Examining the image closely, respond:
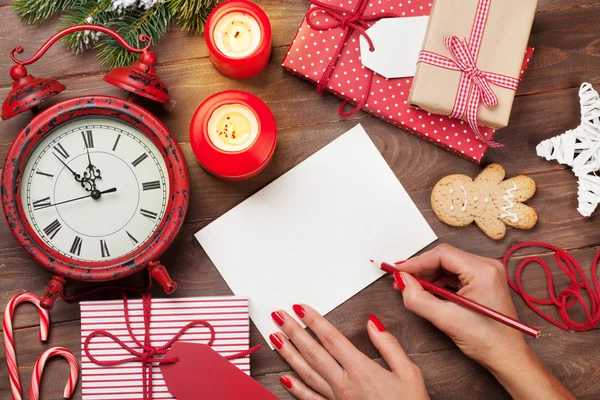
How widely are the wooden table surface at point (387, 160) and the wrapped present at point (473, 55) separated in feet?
0.43

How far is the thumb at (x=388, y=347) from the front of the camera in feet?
3.60

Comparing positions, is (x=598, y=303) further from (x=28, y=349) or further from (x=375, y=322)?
(x=28, y=349)

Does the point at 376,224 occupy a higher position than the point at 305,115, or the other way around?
the point at 305,115

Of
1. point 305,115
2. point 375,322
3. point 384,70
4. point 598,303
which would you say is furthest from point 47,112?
point 598,303

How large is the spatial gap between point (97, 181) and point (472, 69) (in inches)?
30.1

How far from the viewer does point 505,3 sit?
3.62 feet

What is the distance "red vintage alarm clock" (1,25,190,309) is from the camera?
103 cm

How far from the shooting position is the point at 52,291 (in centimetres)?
102

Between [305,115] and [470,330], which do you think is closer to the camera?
[470,330]

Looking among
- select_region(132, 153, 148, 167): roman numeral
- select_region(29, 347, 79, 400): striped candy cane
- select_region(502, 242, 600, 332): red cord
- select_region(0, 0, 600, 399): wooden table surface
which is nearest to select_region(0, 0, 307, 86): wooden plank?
select_region(0, 0, 600, 399): wooden table surface

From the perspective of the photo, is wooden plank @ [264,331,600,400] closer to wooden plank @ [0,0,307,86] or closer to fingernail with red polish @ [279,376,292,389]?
fingernail with red polish @ [279,376,292,389]

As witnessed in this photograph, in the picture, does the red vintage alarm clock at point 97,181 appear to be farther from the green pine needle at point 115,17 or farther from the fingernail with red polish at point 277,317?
the fingernail with red polish at point 277,317

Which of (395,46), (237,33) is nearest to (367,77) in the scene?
(395,46)

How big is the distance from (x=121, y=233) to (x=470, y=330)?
0.71 meters
